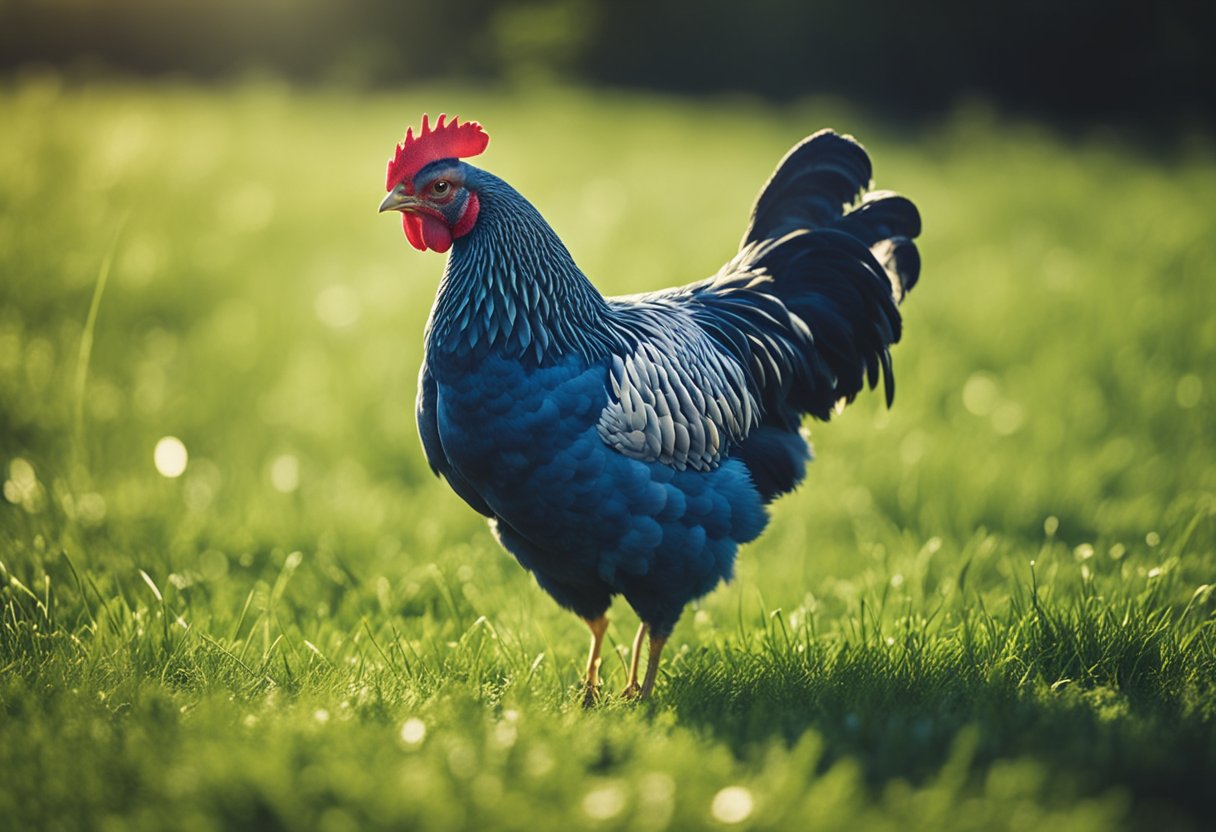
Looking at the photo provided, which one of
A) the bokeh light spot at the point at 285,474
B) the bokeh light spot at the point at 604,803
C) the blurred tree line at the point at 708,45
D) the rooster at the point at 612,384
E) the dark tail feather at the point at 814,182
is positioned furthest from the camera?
the blurred tree line at the point at 708,45

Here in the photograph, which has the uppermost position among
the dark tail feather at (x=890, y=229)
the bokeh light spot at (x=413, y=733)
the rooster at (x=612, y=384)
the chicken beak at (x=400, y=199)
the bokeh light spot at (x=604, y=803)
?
the chicken beak at (x=400, y=199)

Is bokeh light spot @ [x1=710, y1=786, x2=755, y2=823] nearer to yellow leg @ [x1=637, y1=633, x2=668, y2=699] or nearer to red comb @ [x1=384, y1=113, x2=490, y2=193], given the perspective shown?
yellow leg @ [x1=637, y1=633, x2=668, y2=699]

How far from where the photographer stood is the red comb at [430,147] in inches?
131

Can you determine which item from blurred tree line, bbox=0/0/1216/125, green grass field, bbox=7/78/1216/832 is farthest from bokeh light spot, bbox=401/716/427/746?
blurred tree line, bbox=0/0/1216/125

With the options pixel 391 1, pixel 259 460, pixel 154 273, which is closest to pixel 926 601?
pixel 259 460

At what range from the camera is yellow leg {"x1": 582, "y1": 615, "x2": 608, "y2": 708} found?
3596 mm

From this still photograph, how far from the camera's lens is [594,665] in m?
3.76

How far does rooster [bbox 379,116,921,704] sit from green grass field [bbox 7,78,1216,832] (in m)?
0.51

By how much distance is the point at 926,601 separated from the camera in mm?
4473

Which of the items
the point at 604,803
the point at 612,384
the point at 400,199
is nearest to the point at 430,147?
the point at 400,199

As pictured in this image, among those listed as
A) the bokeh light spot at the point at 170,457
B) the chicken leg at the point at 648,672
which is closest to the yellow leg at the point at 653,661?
the chicken leg at the point at 648,672

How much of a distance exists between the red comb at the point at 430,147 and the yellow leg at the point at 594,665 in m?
1.81

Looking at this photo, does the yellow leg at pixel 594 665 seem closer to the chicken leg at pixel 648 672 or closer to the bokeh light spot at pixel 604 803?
the chicken leg at pixel 648 672

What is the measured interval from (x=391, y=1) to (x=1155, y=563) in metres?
A: 13.3
